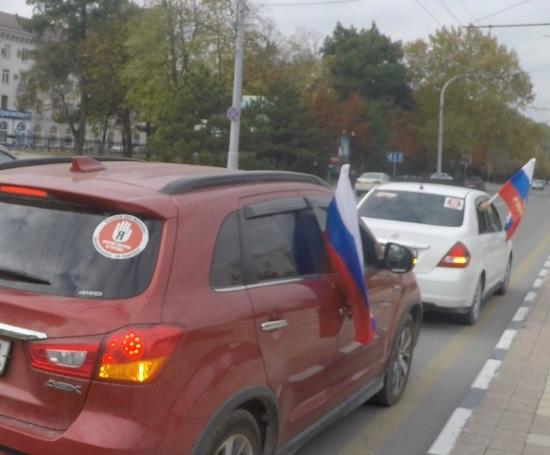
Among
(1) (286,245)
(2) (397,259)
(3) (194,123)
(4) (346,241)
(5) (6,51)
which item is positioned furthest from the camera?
(5) (6,51)

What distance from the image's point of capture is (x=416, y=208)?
9.90m

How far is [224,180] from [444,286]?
553cm

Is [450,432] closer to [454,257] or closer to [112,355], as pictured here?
[112,355]

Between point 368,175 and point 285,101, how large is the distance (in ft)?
34.2

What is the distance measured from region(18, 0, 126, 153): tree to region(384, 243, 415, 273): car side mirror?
6382 centimetres

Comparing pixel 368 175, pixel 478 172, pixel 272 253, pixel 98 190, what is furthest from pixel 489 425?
pixel 478 172

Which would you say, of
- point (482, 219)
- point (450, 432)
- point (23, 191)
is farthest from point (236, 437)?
point (482, 219)

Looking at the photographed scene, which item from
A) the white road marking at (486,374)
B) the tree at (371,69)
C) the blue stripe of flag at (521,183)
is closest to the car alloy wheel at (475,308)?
the white road marking at (486,374)

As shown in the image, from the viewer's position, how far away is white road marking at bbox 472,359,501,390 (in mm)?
7059

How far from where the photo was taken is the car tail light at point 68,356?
3252 millimetres

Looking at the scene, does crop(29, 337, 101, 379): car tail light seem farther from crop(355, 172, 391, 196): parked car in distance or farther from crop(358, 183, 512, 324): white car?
crop(355, 172, 391, 196): parked car in distance

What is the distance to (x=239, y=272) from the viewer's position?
153 inches

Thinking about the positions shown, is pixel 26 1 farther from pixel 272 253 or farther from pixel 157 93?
pixel 272 253

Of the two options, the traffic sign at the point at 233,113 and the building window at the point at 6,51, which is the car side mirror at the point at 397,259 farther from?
the building window at the point at 6,51
